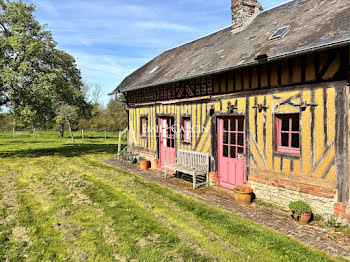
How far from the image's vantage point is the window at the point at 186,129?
9.34 m

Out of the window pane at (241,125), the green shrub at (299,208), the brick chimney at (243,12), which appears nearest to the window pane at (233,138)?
the window pane at (241,125)

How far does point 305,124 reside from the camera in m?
5.57

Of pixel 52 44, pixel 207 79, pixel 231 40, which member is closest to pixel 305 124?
pixel 207 79

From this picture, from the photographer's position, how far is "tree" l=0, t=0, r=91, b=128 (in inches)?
481

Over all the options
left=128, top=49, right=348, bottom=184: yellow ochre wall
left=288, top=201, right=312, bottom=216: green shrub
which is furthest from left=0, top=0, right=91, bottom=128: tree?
left=288, top=201, right=312, bottom=216: green shrub

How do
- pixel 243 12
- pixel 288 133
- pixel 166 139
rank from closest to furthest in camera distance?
1. pixel 288 133
2. pixel 243 12
3. pixel 166 139

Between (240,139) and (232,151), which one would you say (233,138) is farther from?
(232,151)

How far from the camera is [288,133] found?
6.00m

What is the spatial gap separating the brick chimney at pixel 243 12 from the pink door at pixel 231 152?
4.52m

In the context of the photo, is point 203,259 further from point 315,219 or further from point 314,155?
point 314,155

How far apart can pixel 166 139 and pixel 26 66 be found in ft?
25.9

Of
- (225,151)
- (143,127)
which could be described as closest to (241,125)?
(225,151)

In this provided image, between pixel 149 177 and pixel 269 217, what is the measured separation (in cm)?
504

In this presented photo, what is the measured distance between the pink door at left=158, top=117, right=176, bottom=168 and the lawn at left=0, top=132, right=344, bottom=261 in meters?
2.66
